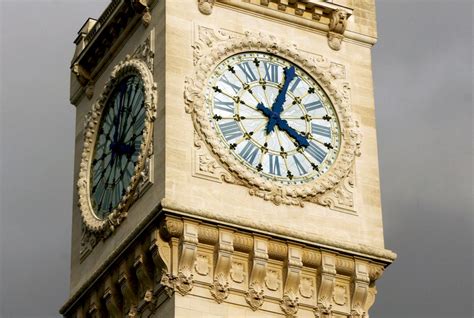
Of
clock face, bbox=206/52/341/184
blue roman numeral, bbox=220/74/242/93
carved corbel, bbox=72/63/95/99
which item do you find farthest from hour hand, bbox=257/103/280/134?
carved corbel, bbox=72/63/95/99

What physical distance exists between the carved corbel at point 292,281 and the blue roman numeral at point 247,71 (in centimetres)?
404

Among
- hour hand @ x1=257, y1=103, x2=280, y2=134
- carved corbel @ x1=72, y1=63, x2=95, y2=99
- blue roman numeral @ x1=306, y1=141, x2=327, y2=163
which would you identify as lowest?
blue roman numeral @ x1=306, y1=141, x2=327, y2=163

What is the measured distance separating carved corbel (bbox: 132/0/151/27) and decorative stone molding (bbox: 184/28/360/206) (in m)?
1.35

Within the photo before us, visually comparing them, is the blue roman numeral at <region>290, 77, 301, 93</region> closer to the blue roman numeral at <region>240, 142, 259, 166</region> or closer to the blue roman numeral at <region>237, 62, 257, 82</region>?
the blue roman numeral at <region>237, 62, 257, 82</region>

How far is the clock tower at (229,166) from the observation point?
42281 mm

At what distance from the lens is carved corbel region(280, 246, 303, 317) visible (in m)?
42.6

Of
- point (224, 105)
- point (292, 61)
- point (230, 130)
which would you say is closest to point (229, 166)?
point (230, 130)

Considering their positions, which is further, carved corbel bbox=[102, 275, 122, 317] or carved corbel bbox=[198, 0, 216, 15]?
carved corbel bbox=[198, 0, 216, 15]

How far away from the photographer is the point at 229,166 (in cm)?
4322

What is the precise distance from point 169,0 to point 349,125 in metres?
4.77

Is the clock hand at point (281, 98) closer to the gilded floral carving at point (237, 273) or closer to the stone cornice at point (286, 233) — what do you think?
the stone cornice at point (286, 233)

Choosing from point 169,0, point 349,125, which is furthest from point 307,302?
point 169,0

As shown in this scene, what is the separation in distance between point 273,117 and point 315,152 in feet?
3.91

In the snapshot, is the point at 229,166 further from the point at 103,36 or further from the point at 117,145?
the point at 103,36
